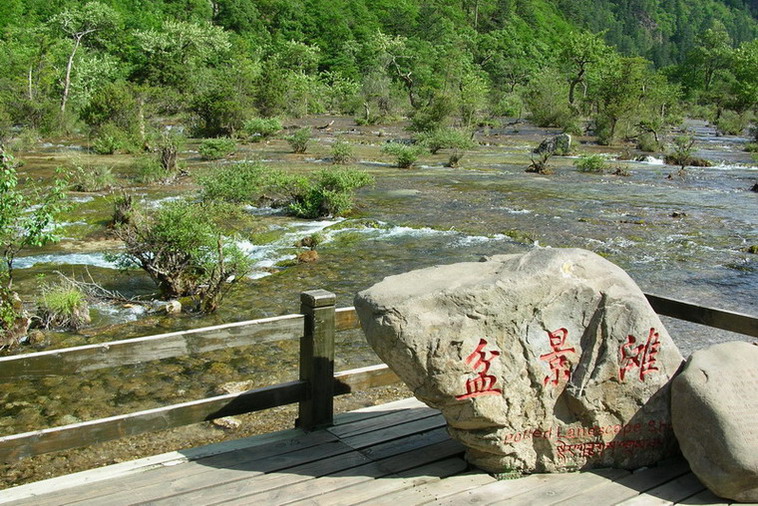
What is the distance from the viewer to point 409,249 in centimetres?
1345

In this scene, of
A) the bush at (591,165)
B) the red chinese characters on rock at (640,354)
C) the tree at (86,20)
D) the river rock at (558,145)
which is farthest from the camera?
the tree at (86,20)

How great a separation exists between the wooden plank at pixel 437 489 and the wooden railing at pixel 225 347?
39.5 inches

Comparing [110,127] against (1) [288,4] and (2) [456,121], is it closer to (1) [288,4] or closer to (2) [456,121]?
(2) [456,121]

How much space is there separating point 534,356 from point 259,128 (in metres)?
31.5

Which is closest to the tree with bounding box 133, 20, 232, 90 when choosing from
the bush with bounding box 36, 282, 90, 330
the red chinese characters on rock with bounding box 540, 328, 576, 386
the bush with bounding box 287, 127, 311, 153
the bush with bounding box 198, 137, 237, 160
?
the bush with bounding box 287, 127, 311, 153

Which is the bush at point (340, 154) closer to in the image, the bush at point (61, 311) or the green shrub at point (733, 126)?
the bush at point (61, 311)

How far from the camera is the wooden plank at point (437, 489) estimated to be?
3.60m

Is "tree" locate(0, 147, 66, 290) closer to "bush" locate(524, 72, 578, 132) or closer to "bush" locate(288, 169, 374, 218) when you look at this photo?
"bush" locate(288, 169, 374, 218)

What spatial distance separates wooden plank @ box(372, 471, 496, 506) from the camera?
3596 mm

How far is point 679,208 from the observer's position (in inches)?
735

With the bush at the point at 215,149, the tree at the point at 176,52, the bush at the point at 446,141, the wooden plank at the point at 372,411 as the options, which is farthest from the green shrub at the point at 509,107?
the wooden plank at the point at 372,411

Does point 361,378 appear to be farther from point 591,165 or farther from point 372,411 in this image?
point 591,165

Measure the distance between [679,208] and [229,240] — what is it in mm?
13242

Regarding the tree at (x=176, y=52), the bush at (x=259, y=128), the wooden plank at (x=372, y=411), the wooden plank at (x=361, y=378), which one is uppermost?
the tree at (x=176, y=52)
